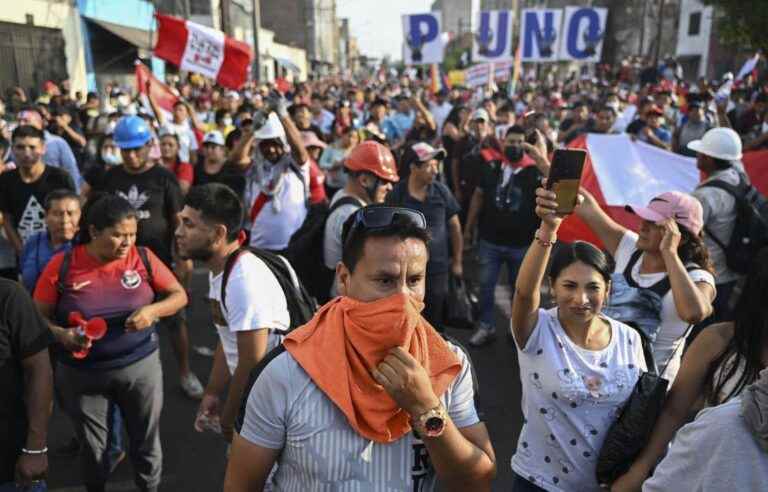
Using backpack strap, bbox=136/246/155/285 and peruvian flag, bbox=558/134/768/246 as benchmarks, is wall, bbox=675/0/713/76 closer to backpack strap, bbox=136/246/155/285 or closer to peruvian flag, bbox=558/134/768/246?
peruvian flag, bbox=558/134/768/246

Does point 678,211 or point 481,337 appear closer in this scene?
point 678,211

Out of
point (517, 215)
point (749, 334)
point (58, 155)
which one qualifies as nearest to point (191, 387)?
point (58, 155)

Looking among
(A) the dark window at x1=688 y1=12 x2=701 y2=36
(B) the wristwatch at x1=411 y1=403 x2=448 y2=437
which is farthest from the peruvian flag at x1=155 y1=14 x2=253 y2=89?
(A) the dark window at x1=688 y1=12 x2=701 y2=36

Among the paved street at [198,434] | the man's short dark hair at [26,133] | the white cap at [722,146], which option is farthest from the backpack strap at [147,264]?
the white cap at [722,146]

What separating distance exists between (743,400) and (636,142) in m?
5.12

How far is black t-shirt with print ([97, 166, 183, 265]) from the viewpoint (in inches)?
180

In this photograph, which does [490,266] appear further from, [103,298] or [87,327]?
[87,327]

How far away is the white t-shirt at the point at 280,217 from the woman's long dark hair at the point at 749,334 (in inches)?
133

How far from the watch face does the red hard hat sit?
107 inches

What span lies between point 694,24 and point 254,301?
47.5 metres

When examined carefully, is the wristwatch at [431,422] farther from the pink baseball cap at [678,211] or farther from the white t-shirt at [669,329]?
the pink baseball cap at [678,211]

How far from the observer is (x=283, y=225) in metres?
4.77

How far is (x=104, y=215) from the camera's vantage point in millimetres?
2906

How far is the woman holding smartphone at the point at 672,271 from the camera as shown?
2.55 m
